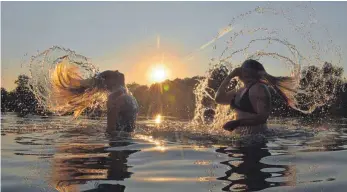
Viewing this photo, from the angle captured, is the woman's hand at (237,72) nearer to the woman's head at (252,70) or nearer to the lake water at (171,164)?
the woman's head at (252,70)

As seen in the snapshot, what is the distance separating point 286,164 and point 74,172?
9.80ft

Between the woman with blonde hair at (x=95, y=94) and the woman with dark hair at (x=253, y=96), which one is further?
the woman with blonde hair at (x=95, y=94)

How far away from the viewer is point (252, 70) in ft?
31.1

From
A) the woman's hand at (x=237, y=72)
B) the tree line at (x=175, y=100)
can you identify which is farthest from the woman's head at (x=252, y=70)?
the tree line at (x=175, y=100)

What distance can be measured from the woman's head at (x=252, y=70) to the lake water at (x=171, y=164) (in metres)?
1.40

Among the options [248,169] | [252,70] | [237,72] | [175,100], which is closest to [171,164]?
[248,169]

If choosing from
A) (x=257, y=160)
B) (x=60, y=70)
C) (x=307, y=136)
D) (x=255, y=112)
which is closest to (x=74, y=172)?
(x=257, y=160)

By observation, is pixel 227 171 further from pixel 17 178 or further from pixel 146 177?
pixel 17 178

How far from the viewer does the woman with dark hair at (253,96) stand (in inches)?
351

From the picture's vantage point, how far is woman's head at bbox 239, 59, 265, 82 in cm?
949

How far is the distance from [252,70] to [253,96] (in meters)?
0.67

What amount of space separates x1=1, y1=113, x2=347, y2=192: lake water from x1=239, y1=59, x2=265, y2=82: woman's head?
1.40 m

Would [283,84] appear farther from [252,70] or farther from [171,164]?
[171,164]

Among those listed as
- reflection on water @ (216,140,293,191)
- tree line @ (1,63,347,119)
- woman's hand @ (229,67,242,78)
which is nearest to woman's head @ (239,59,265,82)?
woman's hand @ (229,67,242,78)
